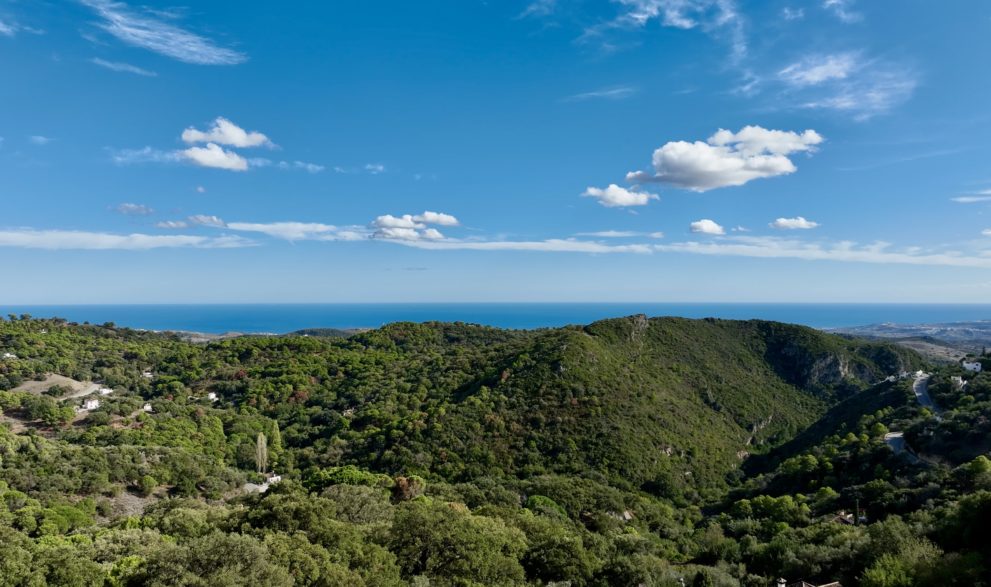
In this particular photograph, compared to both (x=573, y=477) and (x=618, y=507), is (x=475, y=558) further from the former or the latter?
(x=573, y=477)

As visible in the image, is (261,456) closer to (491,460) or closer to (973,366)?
(491,460)

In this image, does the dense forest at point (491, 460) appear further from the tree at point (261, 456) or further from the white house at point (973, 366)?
the white house at point (973, 366)

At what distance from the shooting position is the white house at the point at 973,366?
5099 centimetres

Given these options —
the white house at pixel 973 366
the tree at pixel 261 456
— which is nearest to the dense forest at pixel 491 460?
the tree at pixel 261 456

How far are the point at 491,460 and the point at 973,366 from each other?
54.9 metres

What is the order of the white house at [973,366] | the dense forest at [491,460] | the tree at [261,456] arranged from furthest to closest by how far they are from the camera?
the white house at [973,366], the tree at [261,456], the dense forest at [491,460]

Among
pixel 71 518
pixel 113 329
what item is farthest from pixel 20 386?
pixel 113 329

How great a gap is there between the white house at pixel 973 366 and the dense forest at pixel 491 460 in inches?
72.3

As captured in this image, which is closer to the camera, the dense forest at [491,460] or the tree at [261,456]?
the dense forest at [491,460]

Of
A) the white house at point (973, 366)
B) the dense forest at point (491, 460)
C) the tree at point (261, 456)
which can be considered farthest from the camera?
the white house at point (973, 366)

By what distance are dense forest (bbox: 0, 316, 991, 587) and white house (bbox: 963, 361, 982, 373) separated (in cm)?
184

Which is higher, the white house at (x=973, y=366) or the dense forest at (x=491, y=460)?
the white house at (x=973, y=366)

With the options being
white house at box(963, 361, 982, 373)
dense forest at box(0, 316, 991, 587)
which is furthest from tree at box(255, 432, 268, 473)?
white house at box(963, 361, 982, 373)

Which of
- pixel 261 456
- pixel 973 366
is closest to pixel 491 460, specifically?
pixel 261 456
